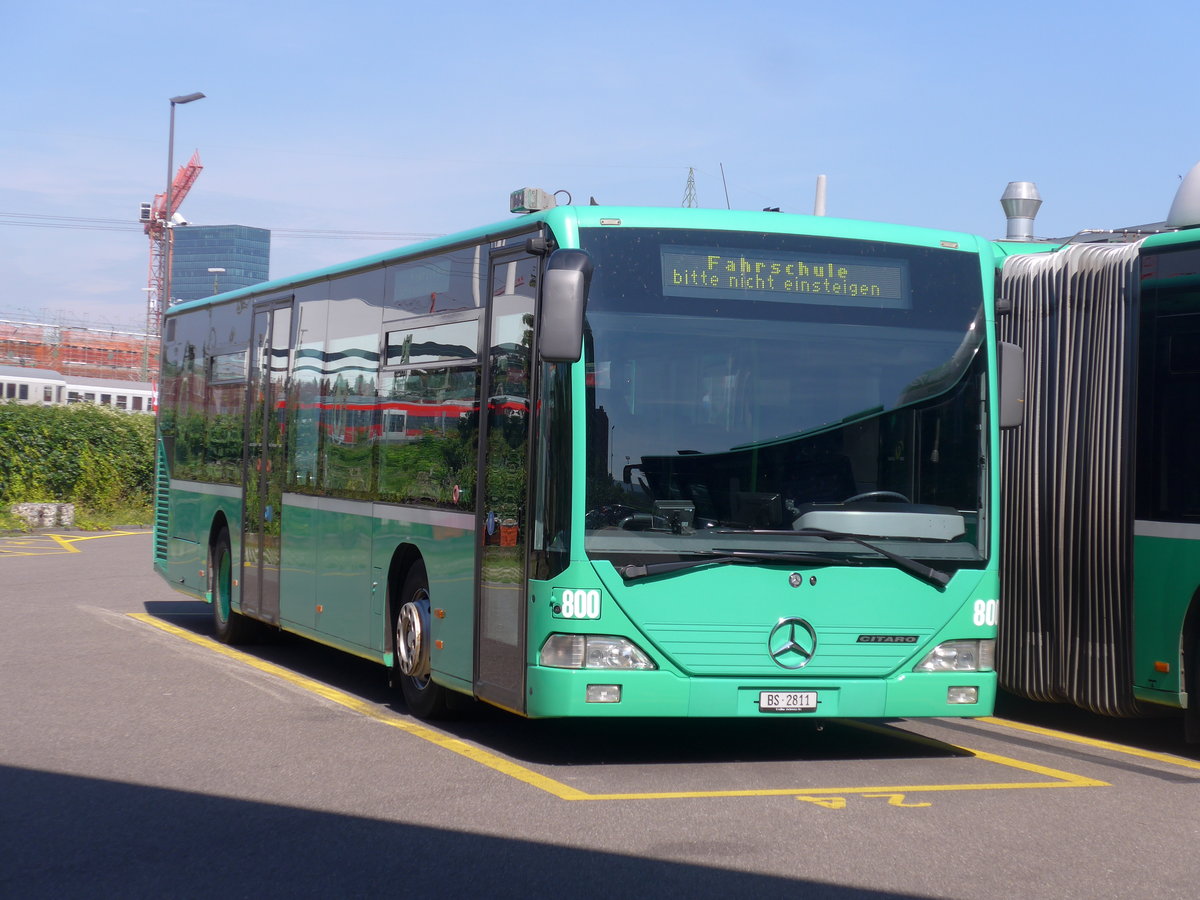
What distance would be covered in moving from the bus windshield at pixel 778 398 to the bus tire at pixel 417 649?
7.40 feet

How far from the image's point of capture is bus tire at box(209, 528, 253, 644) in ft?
47.4

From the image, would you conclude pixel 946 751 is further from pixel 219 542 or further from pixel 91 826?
pixel 219 542

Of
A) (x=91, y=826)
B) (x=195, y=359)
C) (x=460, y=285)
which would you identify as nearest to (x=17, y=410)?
(x=195, y=359)

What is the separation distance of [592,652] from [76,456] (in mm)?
29044

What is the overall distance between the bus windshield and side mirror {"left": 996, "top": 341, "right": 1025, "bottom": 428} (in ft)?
0.74

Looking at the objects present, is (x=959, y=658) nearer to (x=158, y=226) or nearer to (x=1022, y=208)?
(x=1022, y=208)

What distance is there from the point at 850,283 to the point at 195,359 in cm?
927

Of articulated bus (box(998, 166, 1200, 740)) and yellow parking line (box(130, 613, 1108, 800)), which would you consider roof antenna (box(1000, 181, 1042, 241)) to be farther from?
yellow parking line (box(130, 613, 1108, 800))

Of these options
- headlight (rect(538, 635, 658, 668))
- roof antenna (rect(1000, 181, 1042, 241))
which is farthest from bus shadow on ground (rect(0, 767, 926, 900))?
roof antenna (rect(1000, 181, 1042, 241))

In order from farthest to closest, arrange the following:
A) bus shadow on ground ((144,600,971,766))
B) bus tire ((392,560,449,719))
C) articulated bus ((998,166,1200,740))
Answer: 1. bus tire ((392,560,449,719))
2. articulated bus ((998,166,1200,740))
3. bus shadow on ground ((144,600,971,766))

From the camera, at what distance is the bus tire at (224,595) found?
47.4ft

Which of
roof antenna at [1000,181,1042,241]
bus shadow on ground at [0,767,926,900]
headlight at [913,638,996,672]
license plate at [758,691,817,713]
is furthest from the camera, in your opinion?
roof antenna at [1000,181,1042,241]

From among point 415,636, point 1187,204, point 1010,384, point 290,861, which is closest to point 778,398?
point 1010,384

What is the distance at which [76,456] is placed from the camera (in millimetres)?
34719
